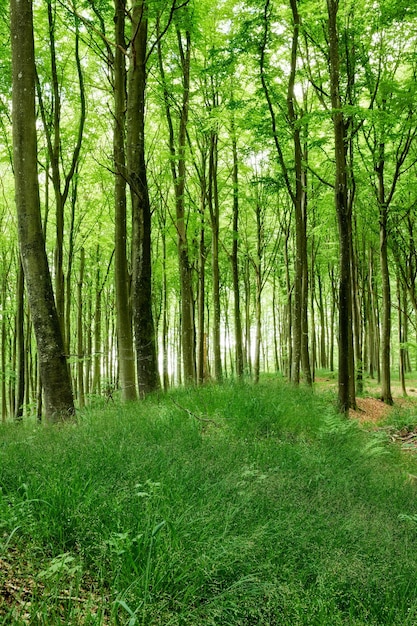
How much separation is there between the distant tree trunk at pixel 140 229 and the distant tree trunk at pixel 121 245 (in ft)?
0.58

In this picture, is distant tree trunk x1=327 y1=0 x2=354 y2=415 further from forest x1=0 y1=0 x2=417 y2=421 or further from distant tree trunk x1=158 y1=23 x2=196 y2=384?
distant tree trunk x1=158 y1=23 x2=196 y2=384

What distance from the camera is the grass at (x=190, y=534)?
2170mm

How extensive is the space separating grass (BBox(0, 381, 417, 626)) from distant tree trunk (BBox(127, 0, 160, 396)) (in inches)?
102

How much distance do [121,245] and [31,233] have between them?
8.65 ft

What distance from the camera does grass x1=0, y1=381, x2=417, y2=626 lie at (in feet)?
7.12

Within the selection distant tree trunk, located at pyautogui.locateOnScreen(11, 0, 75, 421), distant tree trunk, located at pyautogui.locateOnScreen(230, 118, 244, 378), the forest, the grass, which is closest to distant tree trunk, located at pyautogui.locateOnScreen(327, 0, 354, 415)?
the forest

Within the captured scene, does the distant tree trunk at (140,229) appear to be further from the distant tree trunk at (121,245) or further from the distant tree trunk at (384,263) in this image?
the distant tree trunk at (384,263)

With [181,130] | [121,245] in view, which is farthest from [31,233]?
[181,130]

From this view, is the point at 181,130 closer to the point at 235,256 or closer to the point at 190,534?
the point at 235,256

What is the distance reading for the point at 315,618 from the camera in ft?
7.44

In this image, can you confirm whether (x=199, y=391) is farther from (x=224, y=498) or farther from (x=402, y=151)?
(x=402, y=151)

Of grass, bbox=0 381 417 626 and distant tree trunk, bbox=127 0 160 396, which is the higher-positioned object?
distant tree trunk, bbox=127 0 160 396

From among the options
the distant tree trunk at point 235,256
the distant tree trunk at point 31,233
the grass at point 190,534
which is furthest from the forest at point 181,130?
the grass at point 190,534

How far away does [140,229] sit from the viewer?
781cm
